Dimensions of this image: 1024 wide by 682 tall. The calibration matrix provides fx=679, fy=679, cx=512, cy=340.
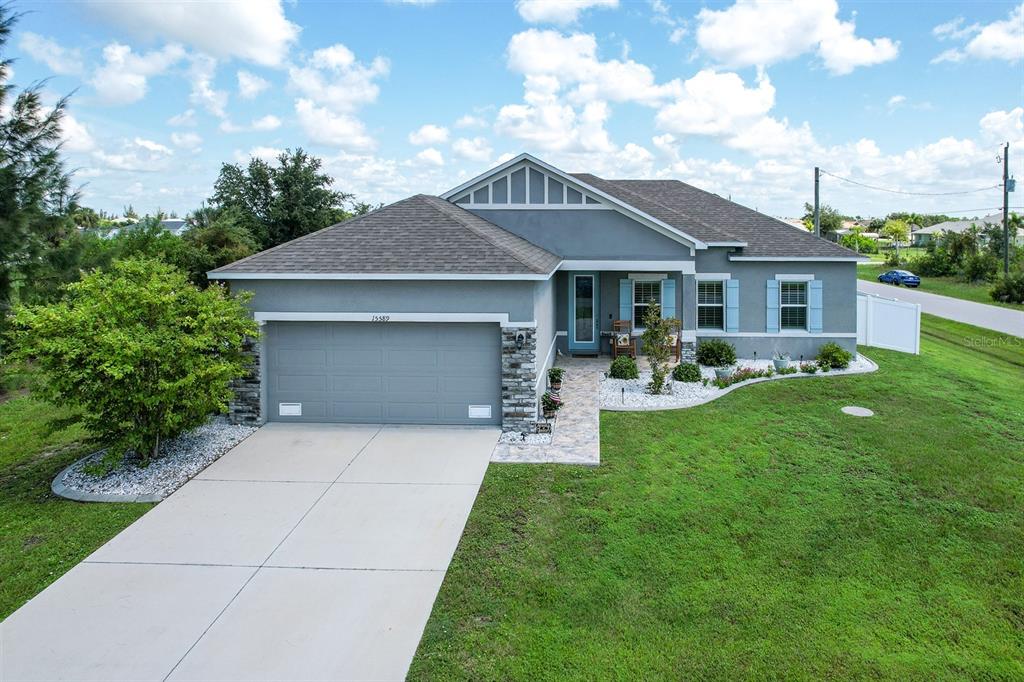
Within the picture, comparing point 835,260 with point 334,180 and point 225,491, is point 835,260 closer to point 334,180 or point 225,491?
point 225,491

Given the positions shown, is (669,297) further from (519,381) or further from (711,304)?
(519,381)

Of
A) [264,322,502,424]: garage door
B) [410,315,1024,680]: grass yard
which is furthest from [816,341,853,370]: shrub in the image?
[264,322,502,424]: garage door

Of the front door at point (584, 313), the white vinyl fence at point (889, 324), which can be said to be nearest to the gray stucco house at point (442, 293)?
the front door at point (584, 313)

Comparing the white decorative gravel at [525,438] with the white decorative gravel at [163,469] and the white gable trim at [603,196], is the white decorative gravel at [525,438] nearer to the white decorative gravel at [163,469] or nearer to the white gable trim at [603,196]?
the white decorative gravel at [163,469]

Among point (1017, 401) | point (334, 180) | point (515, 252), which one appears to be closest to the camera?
point (515, 252)

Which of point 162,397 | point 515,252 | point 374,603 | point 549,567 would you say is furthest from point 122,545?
point 515,252
